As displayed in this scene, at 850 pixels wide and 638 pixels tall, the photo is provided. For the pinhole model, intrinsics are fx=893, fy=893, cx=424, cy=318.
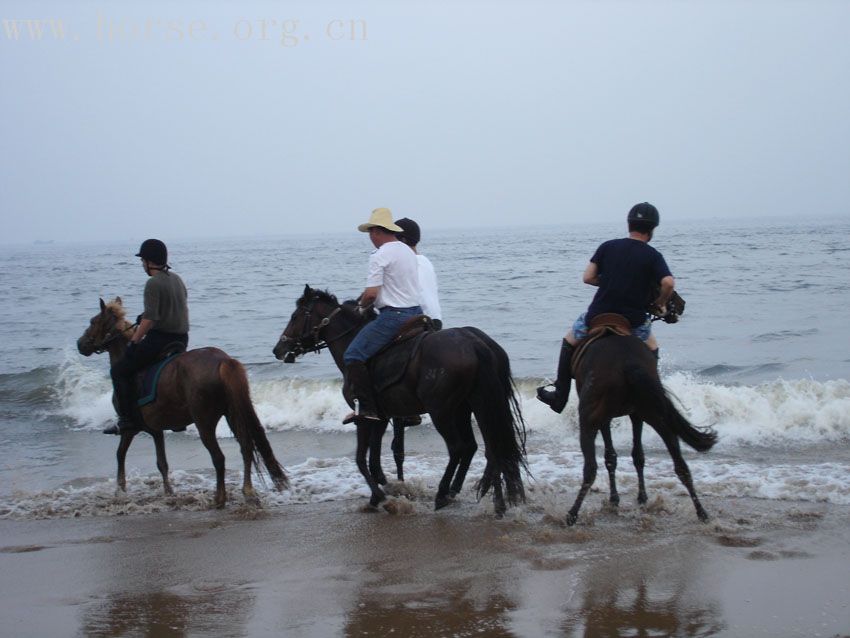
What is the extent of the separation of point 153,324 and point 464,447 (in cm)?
314

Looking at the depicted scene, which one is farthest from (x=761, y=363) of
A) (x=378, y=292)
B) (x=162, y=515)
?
(x=162, y=515)

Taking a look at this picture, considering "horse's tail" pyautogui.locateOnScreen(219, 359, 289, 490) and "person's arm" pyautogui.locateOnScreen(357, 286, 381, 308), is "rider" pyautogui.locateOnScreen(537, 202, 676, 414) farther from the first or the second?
"horse's tail" pyautogui.locateOnScreen(219, 359, 289, 490)

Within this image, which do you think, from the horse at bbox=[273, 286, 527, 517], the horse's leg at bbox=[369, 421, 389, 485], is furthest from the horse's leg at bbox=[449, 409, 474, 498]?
the horse's leg at bbox=[369, 421, 389, 485]

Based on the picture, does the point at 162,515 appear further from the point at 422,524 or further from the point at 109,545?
the point at 422,524

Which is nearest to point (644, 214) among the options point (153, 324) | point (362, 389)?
point (362, 389)

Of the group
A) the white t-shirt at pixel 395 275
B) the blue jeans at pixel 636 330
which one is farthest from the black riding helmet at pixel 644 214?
the white t-shirt at pixel 395 275

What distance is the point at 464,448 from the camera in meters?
7.62

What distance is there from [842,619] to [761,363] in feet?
38.2

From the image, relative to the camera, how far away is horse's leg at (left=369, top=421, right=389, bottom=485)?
795 centimetres

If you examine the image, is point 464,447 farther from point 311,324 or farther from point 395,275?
point 311,324

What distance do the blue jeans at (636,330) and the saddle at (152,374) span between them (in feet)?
12.6

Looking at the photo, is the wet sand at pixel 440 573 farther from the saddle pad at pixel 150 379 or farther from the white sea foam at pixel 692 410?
the white sea foam at pixel 692 410

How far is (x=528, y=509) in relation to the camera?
7.51 m

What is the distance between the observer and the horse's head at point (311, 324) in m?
8.34
